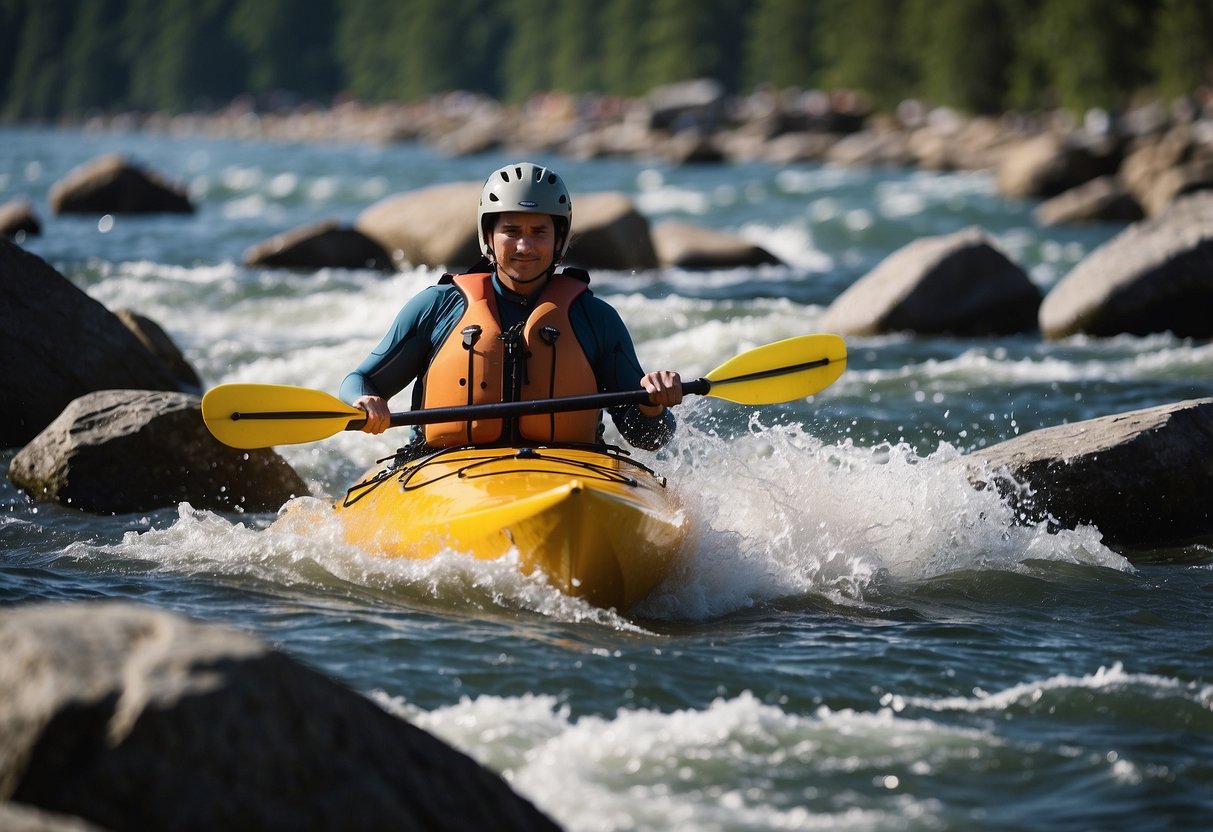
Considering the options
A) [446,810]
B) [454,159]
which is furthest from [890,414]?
[454,159]

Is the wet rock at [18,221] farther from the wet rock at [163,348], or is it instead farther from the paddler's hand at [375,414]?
the paddler's hand at [375,414]

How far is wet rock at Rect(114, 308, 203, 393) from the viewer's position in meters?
8.29

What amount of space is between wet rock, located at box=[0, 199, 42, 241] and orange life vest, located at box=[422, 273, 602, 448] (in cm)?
1264

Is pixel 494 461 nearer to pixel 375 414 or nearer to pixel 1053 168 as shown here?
pixel 375 414

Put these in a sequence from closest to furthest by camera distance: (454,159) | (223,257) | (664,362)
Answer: (664,362)
(223,257)
(454,159)

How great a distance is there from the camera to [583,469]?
4750 mm

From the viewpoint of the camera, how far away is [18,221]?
16.4 m

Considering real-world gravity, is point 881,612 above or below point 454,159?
below

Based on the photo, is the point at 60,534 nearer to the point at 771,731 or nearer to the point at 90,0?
the point at 771,731

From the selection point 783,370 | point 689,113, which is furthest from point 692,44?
point 783,370

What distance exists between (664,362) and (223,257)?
23.5ft

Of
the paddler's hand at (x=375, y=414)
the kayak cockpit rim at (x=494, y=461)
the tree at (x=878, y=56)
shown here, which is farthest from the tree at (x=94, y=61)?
the paddler's hand at (x=375, y=414)

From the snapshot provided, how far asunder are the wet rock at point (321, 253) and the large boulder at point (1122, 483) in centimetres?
932

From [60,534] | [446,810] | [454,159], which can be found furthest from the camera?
[454,159]
